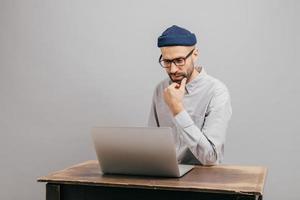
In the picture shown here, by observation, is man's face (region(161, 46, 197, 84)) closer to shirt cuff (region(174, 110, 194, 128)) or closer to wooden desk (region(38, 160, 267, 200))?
shirt cuff (region(174, 110, 194, 128))

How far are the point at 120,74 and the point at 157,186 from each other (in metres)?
1.38

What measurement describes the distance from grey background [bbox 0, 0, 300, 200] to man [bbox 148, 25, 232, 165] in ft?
1.69

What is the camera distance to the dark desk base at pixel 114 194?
1.41 meters

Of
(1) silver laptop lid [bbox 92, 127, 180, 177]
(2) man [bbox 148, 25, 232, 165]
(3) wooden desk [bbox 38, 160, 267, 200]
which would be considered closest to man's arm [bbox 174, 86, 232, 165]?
(2) man [bbox 148, 25, 232, 165]

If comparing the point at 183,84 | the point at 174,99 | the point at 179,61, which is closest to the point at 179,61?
the point at 179,61

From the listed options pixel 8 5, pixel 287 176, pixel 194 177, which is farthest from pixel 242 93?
pixel 8 5

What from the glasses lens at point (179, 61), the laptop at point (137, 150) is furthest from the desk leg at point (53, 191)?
the glasses lens at point (179, 61)

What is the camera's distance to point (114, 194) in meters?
1.50

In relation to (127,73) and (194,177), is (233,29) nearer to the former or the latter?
(127,73)

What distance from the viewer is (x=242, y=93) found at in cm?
252

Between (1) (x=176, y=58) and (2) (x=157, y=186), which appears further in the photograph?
(1) (x=176, y=58)

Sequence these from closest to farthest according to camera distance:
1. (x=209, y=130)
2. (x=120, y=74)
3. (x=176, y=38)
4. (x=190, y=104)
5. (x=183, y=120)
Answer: (x=183, y=120), (x=209, y=130), (x=176, y=38), (x=190, y=104), (x=120, y=74)

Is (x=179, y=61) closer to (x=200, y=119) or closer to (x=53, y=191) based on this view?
(x=200, y=119)

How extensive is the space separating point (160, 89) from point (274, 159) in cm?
80
